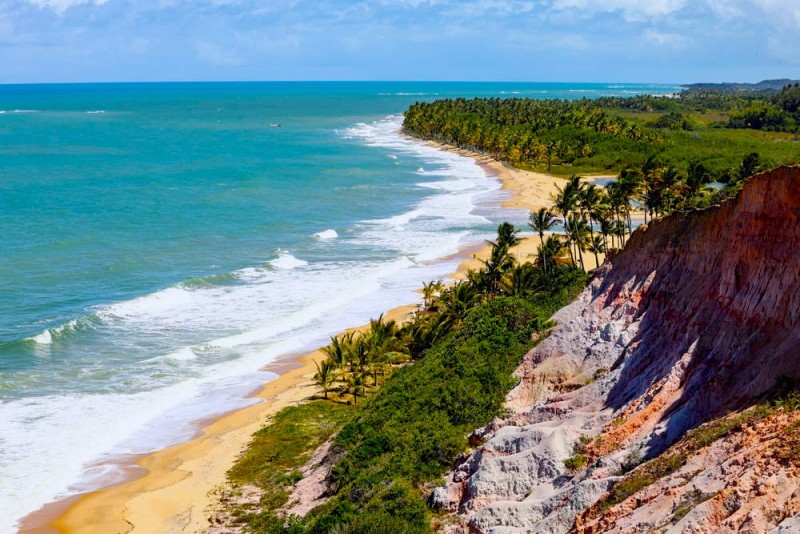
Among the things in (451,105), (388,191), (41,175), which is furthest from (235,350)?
Answer: (451,105)

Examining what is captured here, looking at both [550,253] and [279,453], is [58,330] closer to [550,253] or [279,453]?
[279,453]

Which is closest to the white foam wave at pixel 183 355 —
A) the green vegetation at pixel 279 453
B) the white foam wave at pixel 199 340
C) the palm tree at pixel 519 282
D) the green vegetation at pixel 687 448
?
the white foam wave at pixel 199 340

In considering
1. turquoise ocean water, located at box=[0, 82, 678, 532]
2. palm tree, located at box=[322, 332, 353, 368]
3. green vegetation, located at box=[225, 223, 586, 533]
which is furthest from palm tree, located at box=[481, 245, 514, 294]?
palm tree, located at box=[322, 332, 353, 368]

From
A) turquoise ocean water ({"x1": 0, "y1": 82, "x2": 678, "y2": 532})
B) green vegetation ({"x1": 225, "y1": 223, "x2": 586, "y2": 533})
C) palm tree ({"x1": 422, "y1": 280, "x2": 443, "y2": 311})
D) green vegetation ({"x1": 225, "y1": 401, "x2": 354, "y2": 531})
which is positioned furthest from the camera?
palm tree ({"x1": 422, "y1": 280, "x2": 443, "y2": 311})

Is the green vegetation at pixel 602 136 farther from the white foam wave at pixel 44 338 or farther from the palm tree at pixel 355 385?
the white foam wave at pixel 44 338

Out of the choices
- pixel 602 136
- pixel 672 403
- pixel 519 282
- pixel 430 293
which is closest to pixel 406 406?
pixel 672 403

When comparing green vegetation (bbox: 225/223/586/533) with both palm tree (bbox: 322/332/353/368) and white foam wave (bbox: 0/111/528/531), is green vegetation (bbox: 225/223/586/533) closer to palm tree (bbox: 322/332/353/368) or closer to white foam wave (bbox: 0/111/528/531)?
palm tree (bbox: 322/332/353/368)
